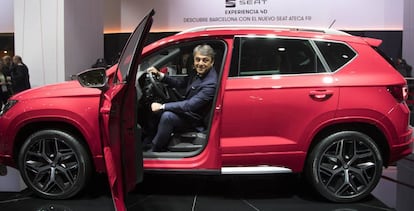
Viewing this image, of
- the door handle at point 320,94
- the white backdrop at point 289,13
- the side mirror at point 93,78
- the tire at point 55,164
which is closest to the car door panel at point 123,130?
the side mirror at point 93,78

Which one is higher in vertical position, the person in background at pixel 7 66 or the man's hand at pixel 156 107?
the person in background at pixel 7 66

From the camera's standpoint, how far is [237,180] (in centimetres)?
394

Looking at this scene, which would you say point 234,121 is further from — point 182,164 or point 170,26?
point 170,26

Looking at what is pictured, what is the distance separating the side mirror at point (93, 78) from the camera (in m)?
2.74

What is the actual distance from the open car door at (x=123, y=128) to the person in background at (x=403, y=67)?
327 inches

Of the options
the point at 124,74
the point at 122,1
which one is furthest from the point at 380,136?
the point at 122,1

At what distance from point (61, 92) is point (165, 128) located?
0.83 meters

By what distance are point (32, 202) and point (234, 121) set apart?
1.67 metres

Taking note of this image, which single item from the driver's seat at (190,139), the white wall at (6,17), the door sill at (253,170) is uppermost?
the white wall at (6,17)

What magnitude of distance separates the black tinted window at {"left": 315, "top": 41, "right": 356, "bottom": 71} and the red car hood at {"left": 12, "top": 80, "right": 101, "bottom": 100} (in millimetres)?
1730

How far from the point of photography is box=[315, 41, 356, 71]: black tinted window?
327 cm

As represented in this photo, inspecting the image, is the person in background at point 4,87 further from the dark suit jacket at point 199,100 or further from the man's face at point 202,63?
the man's face at point 202,63

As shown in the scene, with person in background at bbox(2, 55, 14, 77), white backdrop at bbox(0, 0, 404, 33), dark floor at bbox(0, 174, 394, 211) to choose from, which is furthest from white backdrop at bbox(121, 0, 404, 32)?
dark floor at bbox(0, 174, 394, 211)

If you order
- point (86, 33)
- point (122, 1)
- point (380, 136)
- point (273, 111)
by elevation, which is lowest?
point (380, 136)
